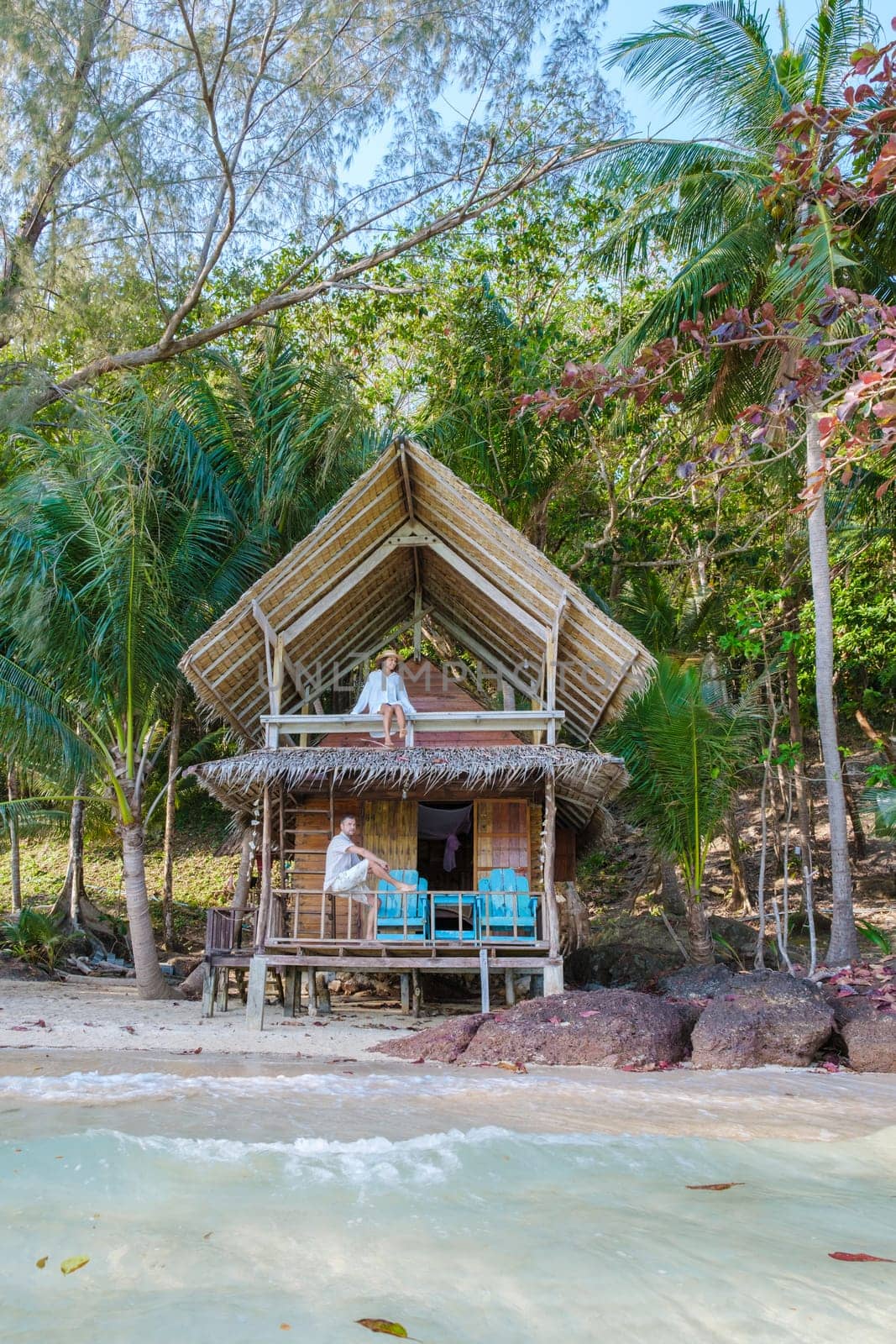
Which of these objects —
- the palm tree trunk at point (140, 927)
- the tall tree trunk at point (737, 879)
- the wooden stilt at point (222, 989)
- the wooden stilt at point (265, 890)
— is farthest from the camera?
the tall tree trunk at point (737, 879)

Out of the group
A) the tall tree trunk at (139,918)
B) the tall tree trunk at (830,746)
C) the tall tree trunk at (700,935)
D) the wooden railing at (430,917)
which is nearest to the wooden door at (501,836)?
the wooden railing at (430,917)

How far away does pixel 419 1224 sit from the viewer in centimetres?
438

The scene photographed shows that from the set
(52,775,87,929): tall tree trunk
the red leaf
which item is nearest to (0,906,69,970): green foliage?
(52,775,87,929): tall tree trunk

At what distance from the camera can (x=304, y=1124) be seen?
581cm

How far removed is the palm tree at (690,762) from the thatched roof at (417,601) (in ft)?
2.05

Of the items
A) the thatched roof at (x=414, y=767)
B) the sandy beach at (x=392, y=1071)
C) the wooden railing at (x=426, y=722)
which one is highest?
the wooden railing at (x=426, y=722)

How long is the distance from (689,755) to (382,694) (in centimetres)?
353

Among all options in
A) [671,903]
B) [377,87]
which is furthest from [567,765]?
[377,87]

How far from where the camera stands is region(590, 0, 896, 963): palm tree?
39.8ft

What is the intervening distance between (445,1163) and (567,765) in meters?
5.36

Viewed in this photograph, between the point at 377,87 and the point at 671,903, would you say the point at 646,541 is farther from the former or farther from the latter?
the point at 377,87

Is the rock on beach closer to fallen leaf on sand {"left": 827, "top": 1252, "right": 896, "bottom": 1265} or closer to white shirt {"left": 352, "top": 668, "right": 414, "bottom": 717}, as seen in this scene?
white shirt {"left": 352, "top": 668, "right": 414, "bottom": 717}

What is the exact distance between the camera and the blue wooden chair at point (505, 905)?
10.6m

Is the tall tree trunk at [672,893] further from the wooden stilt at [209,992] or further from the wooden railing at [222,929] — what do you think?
the wooden stilt at [209,992]
